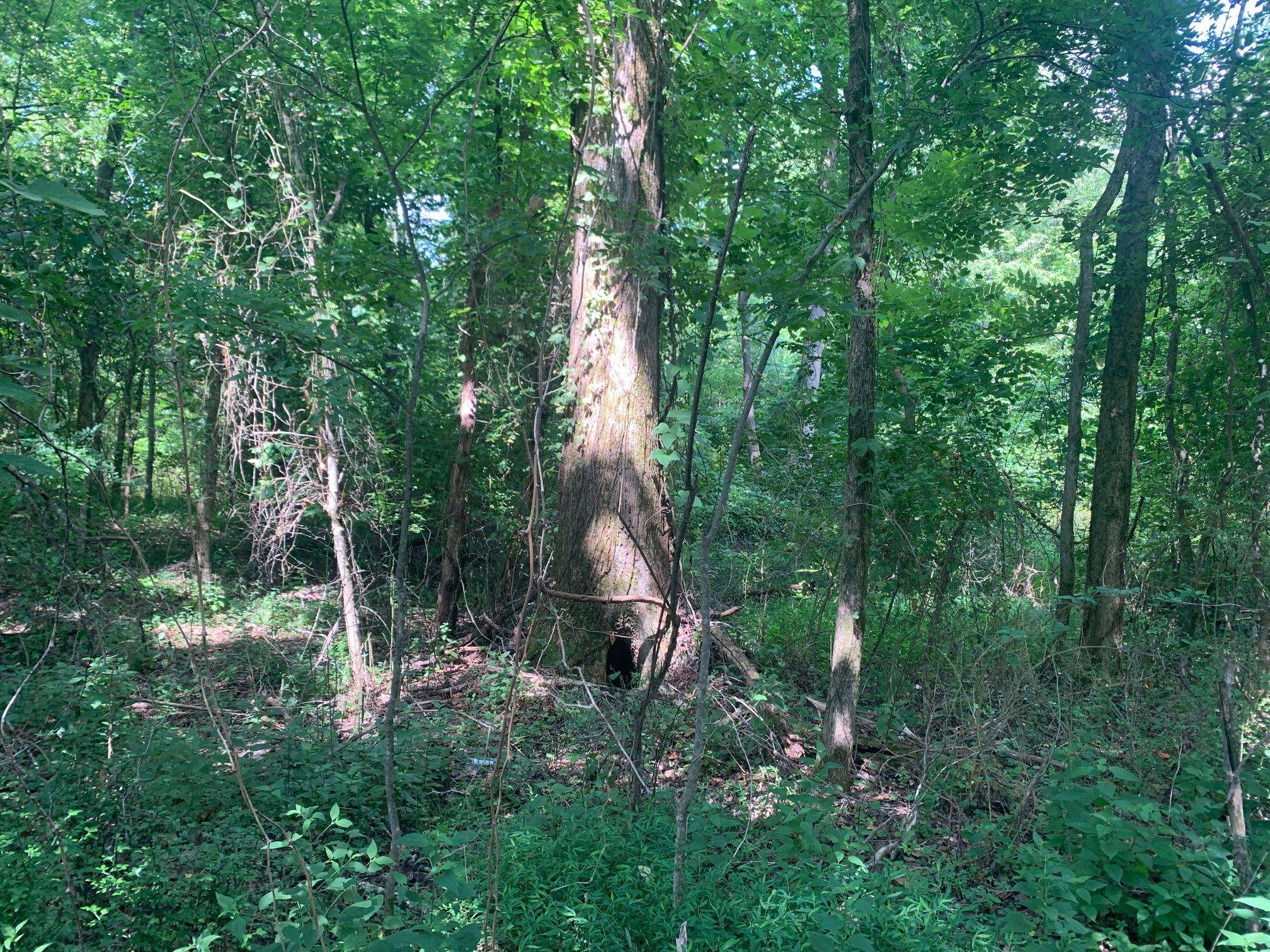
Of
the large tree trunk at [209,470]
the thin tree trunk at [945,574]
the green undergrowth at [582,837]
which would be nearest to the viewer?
the green undergrowth at [582,837]

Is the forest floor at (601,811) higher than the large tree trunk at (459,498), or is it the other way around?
the large tree trunk at (459,498)

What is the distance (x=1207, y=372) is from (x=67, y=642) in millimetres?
10840

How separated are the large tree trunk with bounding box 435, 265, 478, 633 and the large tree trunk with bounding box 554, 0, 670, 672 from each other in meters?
1.63

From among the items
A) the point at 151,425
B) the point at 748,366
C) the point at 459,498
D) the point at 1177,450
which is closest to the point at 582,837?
the point at 459,498

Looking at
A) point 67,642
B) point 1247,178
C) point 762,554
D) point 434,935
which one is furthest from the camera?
point 762,554

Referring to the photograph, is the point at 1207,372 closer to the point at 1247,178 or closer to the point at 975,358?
the point at 1247,178

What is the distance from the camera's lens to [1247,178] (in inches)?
229

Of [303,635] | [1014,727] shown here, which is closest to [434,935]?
[1014,727]

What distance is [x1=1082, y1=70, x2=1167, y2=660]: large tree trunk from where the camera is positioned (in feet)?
20.4

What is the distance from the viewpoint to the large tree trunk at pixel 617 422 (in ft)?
19.6

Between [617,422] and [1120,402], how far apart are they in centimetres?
437

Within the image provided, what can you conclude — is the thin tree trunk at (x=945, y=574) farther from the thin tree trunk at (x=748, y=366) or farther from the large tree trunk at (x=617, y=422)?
the large tree trunk at (x=617, y=422)

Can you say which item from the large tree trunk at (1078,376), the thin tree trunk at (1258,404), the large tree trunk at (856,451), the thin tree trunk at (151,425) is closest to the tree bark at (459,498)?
the thin tree trunk at (151,425)

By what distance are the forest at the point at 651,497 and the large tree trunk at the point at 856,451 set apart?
3 centimetres
